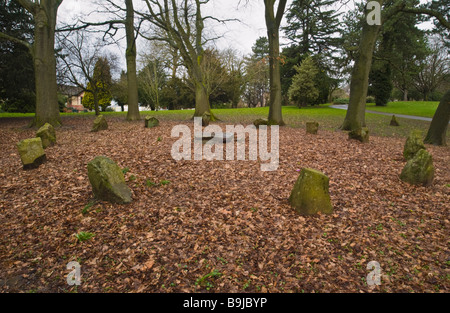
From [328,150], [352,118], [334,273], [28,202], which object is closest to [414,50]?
[352,118]

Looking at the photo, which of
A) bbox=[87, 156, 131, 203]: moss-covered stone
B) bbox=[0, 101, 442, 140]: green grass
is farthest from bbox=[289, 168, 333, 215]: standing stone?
bbox=[0, 101, 442, 140]: green grass

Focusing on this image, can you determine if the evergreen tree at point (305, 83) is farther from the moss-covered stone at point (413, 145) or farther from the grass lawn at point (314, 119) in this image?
the moss-covered stone at point (413, 145)

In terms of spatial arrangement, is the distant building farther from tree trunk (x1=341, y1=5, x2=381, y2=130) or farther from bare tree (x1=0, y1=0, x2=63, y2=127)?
tree trunk (x1=341, y1=5, x2=381, y2=130)

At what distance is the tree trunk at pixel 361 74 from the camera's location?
11.5 m

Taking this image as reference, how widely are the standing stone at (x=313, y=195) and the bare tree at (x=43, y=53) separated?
13.0m

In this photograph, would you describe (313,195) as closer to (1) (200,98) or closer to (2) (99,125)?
(2) (99,125)

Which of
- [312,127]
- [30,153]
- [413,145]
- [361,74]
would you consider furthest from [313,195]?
[361,74]

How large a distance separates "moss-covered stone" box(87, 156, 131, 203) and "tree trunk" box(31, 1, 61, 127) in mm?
9773

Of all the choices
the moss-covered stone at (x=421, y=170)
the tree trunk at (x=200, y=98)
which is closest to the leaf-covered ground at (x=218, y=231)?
the moss-covered stone at (x=421, y=170)

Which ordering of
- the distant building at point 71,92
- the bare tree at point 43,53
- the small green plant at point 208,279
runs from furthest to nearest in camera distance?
the distant building at point 71,92 → the bare tree at point 43,53 → the small green plant at point 208,279

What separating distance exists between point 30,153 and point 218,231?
5929 mm

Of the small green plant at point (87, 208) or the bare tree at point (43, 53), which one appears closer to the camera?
the small green plant at point (87, 208)

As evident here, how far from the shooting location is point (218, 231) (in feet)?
13.8
